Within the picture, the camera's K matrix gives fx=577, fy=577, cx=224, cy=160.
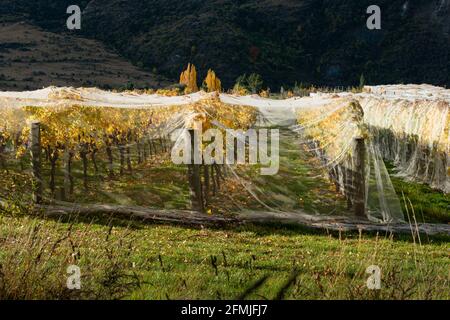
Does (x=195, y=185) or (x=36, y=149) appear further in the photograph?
(x=195, y=185)

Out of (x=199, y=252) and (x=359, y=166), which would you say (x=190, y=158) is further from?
(x=199, y=252)

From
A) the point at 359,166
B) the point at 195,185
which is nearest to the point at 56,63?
the point at 195,185

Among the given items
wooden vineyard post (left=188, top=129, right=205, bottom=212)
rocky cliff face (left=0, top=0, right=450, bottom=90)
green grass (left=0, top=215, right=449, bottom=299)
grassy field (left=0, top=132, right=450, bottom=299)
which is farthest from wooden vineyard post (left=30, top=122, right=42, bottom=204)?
rocky cliff face (left=0, top=0, right=450, bottom=90)

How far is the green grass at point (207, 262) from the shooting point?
17.0 ft

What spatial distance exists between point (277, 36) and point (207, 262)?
134 m

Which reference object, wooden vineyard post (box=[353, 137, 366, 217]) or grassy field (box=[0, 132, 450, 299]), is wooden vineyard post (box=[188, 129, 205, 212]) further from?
wooden vineyard post (box=[353, 137, 366, 217])

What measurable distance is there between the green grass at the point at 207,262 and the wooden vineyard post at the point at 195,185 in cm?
195

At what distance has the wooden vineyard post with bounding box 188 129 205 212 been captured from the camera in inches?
687

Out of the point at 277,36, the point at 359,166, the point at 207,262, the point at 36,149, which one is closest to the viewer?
the point at 207,262

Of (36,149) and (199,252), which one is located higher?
(36,149)

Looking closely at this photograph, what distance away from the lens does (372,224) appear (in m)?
16.2

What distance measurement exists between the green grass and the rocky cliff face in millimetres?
102782

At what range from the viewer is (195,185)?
17578mm
